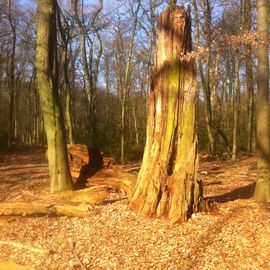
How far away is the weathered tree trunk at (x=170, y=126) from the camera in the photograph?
24.0ft

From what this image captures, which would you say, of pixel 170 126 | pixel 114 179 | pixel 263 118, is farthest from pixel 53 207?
pixel 263 118

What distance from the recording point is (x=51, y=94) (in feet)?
31.9

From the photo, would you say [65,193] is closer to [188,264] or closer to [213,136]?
[188,264]

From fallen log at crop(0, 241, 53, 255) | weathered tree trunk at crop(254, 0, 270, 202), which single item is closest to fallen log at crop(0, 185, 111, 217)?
fallen log at crop(0, 241, 53, 255)

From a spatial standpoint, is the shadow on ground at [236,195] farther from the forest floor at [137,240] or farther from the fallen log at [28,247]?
the fallen log at [28,247]

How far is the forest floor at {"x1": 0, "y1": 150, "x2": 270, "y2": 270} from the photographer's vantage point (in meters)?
5.97

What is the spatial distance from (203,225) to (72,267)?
2.36m

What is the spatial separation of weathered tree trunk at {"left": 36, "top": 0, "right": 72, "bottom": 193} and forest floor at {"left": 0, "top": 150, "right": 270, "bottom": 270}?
73.0 inches

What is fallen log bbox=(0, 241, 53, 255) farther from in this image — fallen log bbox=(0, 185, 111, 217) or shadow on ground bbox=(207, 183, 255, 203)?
shadow on ground bbox=(207, 183, 255, 203)

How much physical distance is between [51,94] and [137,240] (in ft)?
15.2

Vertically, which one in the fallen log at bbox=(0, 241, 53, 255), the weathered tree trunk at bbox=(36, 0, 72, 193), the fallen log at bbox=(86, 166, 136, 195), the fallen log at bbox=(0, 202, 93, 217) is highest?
the weathered tree trunk at bbox=(36, 0, 72, 193)

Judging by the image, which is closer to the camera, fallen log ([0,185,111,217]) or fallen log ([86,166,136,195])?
fallen log ([0,185,111,217])

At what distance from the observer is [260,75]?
8352 millimetres

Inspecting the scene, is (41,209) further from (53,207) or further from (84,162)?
(84,162)
